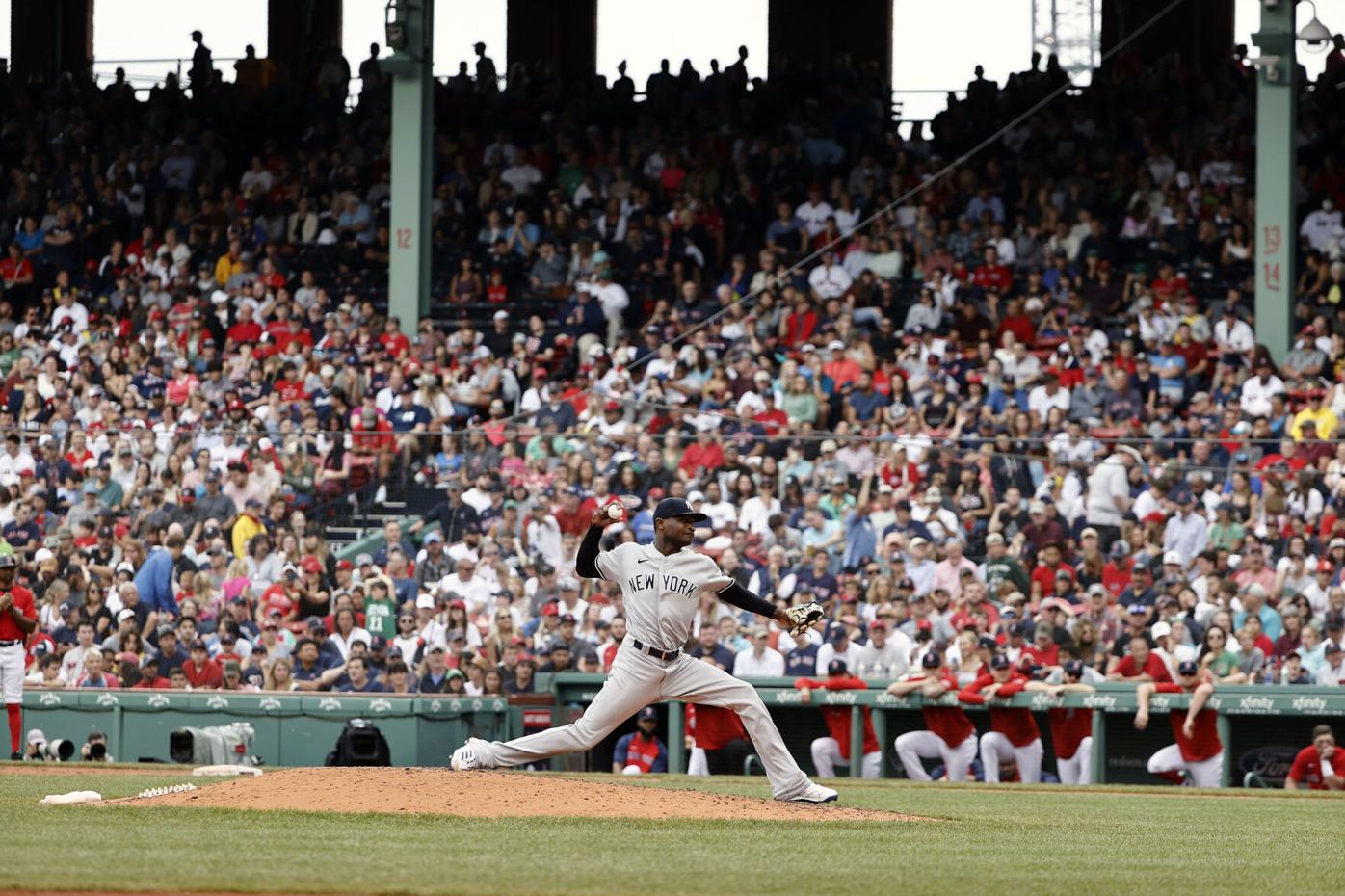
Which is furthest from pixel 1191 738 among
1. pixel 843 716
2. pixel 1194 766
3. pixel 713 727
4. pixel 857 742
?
pixel 713 727

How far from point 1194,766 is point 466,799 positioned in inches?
294

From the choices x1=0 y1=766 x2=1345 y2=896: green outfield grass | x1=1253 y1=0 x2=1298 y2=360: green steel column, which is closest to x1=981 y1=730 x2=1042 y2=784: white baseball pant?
x1=0 y1=766 x2=1345 y2=896: green outfield grass

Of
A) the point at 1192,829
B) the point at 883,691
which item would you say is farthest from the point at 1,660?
the point at 1192,829

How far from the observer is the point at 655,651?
10.0 m

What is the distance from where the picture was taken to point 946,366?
20.7 m

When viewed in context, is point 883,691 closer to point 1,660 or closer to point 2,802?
point 1,660

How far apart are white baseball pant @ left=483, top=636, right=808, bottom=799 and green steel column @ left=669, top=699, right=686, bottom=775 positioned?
6.49 m

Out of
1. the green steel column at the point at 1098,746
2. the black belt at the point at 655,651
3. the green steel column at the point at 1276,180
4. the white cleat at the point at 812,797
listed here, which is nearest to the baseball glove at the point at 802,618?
the black belt at the point at 655,651

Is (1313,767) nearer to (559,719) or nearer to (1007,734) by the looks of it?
(1007,734)

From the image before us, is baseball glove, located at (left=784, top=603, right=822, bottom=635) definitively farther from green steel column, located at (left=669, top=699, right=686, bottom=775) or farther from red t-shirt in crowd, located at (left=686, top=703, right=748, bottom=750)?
green steel column, located at (left=669, top=699, right=686, bottom=775)

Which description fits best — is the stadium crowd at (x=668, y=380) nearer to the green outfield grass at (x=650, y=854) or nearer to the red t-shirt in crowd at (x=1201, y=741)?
the red t-shirt in crowd at (x=1201, y=741)

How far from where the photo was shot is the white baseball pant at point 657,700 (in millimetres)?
10023

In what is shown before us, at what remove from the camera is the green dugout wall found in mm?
15523

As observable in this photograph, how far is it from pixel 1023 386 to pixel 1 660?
976 centimetres
